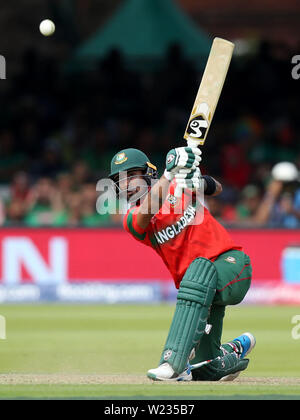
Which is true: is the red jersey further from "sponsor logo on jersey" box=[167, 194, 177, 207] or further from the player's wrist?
the player's wrist

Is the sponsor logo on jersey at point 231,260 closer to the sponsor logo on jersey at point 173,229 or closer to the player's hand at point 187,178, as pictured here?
the sponsor logo on jersey at point 173,229

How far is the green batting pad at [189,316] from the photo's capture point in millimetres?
5109

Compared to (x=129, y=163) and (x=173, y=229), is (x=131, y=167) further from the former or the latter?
(x=173, y=229)

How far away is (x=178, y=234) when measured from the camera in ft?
17.5

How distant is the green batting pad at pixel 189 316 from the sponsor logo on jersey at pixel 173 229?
0.26m

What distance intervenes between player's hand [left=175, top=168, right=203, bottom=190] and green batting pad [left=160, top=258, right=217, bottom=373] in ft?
1.67

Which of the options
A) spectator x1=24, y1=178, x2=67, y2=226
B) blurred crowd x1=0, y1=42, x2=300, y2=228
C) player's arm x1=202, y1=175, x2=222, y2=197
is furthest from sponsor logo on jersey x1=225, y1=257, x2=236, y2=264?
blurred crowd x1=0, y1=42, x2=300, y2=228

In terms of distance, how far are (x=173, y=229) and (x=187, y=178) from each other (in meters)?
0.47

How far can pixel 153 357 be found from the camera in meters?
6.91

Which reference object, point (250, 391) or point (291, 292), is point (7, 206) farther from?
point (250, 391)

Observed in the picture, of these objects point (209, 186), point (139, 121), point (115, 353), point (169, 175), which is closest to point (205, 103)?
point (209, 186)

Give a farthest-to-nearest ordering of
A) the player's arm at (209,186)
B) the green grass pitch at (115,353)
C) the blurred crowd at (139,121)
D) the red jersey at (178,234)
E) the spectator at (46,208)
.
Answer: the blurred crowd at (139,121), the spectator at (46,208), the player's arm at (209,186), the red jersey at (178,234), the green grass pitch at (115,353)

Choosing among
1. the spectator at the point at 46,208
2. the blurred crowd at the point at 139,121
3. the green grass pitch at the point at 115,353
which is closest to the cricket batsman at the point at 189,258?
the green grass pitch at the point at 115,353
